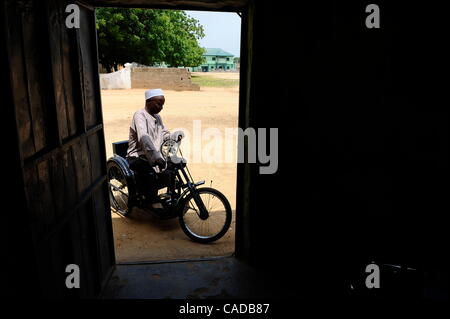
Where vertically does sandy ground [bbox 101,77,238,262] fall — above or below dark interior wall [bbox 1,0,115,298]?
below

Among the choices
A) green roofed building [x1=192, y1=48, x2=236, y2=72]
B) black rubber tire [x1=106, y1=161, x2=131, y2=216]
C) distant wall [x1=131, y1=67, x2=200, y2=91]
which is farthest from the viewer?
green roofed building [x1=192, y1=48, x2=236, y2=72]

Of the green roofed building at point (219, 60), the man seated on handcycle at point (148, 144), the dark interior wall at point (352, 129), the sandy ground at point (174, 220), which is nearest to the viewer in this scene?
the dark interior wall at point (352, 129)

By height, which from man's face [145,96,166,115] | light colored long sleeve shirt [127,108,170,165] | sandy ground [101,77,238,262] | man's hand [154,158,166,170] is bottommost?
sandy ground [101,77,238,262]

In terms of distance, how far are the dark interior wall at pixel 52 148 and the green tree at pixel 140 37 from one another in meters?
20.5

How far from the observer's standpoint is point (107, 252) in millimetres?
3449

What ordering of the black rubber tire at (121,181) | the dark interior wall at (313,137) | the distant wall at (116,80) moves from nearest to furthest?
1. the dark interior wall at (313,137)
2. the black rubber tire at (121,181)
3. the distant wall at (116,80)

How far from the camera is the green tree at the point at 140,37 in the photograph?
22.2m

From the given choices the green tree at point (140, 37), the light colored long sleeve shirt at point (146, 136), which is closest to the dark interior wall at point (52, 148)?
the light colored long sleeve shirt at point (146, 136)

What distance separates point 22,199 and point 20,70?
0.69m

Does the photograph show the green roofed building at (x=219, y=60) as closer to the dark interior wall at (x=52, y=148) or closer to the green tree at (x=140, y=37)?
the green tree at (x=140, y=37)

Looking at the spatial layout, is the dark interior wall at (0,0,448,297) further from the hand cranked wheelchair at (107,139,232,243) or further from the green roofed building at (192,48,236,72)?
the green roofed building at (192,48,236,72)

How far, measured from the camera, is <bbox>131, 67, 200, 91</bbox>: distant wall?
22094 mm

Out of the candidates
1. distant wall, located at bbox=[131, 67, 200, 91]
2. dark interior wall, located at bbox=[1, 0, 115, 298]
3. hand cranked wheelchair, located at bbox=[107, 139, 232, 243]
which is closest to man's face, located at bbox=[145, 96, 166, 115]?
hand cranked wheelchair, located at bbox=[107, 139, 232, 243]

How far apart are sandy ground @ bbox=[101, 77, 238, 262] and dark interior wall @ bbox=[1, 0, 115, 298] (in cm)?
102
